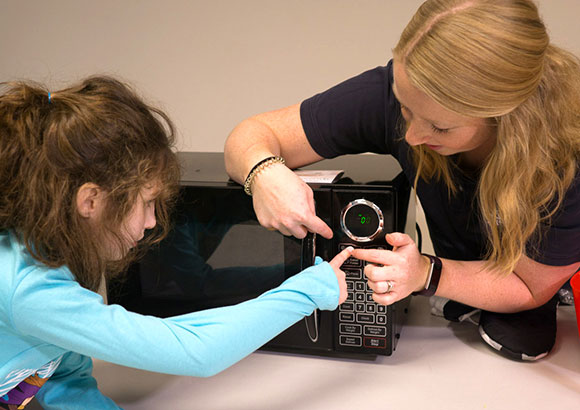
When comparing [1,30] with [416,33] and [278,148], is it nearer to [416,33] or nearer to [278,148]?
[278,148]

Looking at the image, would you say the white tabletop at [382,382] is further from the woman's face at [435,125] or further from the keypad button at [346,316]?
the woman's face at [435,125]

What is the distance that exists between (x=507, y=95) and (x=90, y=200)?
18.4 inches

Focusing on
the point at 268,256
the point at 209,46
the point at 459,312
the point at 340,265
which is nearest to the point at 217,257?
the point at 268,256

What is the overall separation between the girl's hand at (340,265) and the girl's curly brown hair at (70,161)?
0.25 meters

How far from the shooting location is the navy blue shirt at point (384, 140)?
904 millimetres

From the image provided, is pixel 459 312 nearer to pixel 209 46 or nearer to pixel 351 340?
pixel 351 340

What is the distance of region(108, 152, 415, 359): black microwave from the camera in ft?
2.75

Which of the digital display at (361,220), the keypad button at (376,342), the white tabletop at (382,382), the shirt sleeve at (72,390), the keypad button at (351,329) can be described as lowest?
the white tabletop at (382,382)

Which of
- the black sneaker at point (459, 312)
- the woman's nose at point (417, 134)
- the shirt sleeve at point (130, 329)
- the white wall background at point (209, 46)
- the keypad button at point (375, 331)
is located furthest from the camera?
the white wall background at point (209, 46)

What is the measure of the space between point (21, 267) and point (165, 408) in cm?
28

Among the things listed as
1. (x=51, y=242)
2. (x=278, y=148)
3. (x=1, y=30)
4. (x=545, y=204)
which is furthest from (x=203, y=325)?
(x=1, y=30)

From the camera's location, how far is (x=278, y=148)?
37.5 inches

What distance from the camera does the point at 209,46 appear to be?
1.52 m

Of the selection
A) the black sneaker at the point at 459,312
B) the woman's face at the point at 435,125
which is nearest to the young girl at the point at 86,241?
the woman's face at the point at 435,125
